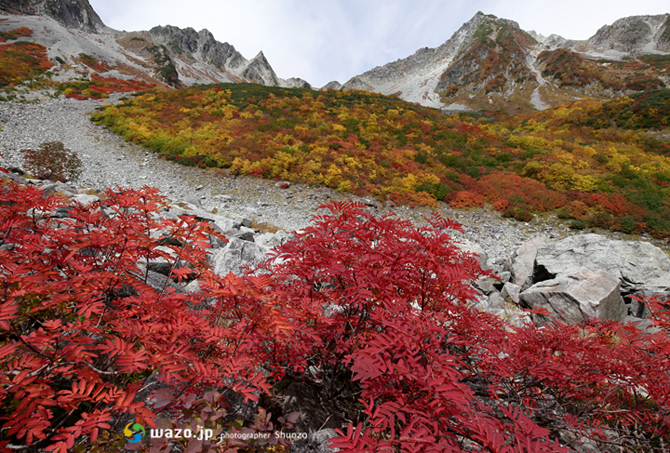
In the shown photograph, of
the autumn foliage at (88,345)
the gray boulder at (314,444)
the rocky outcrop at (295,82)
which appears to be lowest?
the gray boulder at (314,444)

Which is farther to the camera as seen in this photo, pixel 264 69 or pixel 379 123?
pixel 264 69

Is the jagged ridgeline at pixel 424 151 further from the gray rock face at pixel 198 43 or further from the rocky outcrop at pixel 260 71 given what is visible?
the gray rock face at pixel 198 43

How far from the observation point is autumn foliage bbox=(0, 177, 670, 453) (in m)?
1.33

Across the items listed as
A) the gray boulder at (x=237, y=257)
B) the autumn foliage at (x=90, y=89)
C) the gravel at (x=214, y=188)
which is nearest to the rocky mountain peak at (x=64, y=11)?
the autumn foliage at (x=90, y=89)

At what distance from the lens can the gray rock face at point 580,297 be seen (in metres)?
4.29

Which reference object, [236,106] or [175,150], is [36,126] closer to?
[175,150]

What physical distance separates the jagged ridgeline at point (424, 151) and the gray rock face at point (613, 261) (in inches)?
158

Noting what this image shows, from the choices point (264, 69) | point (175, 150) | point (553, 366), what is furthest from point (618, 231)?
point (264, 69)

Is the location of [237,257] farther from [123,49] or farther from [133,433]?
[123,49]

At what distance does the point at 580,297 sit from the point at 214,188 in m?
11.0

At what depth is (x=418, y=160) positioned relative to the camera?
549 inches

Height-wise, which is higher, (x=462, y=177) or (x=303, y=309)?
(x=462, y=177)

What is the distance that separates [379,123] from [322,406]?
19.1 m

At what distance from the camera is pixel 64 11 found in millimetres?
45844
